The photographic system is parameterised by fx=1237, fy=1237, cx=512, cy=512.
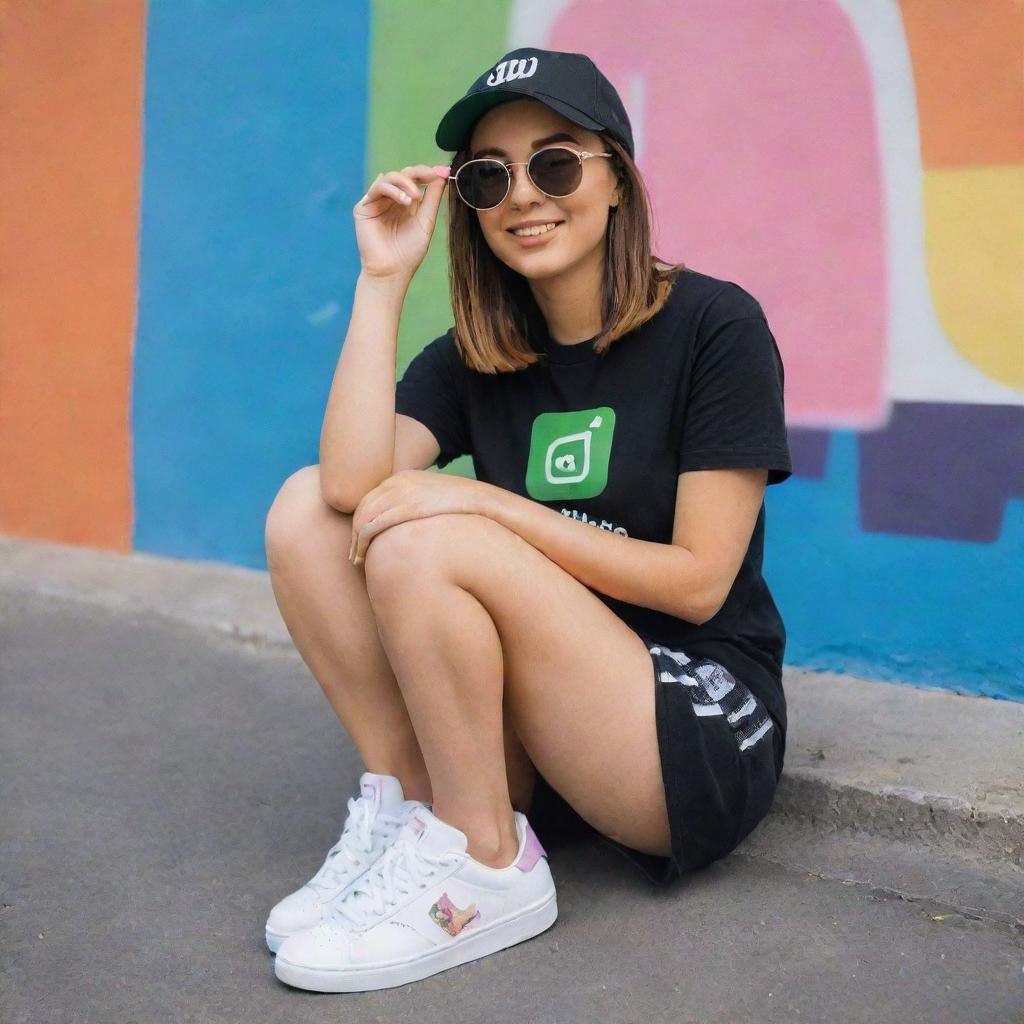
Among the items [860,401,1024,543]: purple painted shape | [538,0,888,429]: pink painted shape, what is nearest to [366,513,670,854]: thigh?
[860,401,1024,543]: purple painted shape

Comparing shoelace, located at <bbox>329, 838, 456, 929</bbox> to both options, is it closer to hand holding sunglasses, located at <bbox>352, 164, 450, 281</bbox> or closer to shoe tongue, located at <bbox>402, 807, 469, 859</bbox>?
shoe tongue, located at <bbox>402, 807, 469, 859</bbox>

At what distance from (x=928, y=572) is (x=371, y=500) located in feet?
4.51

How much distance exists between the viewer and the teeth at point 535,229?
6.76 feet

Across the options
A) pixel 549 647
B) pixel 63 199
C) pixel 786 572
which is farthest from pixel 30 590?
pixel 549 647

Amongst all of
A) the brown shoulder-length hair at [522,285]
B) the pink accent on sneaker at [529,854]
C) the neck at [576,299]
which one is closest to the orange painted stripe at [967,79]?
the brown shoulder-length hair at [522,285]

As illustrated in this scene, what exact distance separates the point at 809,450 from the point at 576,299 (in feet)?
3.09

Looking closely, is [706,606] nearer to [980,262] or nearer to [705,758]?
[705,758]

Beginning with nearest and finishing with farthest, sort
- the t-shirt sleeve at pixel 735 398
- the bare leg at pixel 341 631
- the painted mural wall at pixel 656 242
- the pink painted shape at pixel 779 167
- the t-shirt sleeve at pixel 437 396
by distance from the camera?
the t-shirt sleeve at pixel 735 398
the bare leg at pixel 341 631
the t-shirt sleeve at pixel 437 396
the painted mural wall at pixel 656 242
the pink painted shape at pixel 779 167

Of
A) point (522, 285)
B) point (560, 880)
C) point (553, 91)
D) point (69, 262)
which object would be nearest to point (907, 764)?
point (560, 880)

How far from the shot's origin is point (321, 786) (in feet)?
8.56

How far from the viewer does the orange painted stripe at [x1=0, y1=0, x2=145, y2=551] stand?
4090mm

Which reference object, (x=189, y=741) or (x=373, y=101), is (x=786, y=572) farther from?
(x=373, y=101)

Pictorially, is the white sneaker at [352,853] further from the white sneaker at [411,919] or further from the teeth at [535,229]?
the teeth at [535,229]

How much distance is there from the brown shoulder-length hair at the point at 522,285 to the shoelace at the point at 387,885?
0.83 metres
